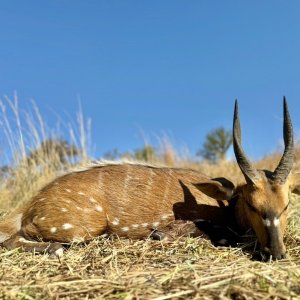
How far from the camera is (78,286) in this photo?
3.29 meters

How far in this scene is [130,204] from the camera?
5.49 metres

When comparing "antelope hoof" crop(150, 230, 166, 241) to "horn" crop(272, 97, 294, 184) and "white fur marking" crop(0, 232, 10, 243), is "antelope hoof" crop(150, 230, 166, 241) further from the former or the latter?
"white fur marking" crop(0, 232, 10, 243)

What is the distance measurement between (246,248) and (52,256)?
5.71ft

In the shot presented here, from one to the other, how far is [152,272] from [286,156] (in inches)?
74.8

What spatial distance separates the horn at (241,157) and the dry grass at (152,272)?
2.04 feet

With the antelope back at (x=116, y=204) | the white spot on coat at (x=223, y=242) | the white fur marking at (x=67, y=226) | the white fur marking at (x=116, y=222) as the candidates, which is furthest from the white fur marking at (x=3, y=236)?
the white spot on coat at (x=223, y=242)

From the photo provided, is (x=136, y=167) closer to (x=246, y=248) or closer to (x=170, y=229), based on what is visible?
(x=170, y=229)

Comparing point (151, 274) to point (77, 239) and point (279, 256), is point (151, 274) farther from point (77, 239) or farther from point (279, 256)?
point (77, 239)

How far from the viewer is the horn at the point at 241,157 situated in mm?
4750

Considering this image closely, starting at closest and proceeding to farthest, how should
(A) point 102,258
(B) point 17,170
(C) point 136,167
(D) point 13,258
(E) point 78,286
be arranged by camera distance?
(E) point 78,286, (A) point 102,258, (D) point 13,258, (C) point 136,167, (B) point 17,170

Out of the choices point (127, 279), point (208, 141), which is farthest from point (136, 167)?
point (208, 141)

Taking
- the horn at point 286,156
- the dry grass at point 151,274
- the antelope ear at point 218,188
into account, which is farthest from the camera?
the antelope ear at point 218,188

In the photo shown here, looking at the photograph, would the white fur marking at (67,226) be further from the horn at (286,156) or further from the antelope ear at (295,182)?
the antelope ear at (295,182)

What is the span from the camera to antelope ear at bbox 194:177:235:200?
5.16 meters
